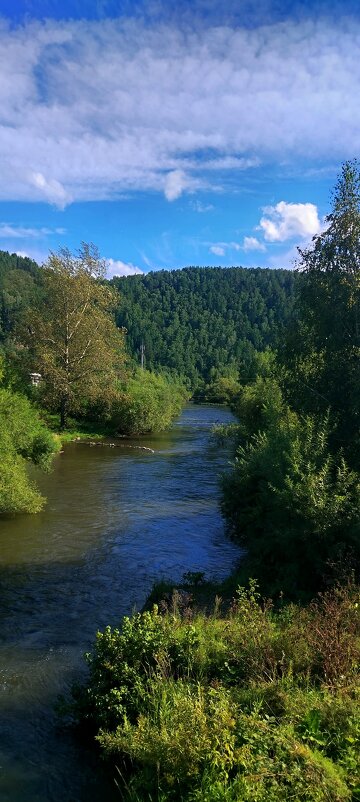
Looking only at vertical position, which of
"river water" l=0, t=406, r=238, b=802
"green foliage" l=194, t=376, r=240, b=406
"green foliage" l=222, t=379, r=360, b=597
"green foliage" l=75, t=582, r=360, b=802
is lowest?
"river water" l=0, t=406, r=238, b=802

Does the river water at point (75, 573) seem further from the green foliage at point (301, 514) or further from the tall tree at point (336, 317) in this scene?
the tall tree at point (336, 317)

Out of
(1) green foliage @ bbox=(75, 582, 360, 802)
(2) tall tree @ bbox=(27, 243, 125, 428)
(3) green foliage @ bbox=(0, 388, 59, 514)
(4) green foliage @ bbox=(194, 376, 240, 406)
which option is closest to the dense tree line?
(1) green foliage @ bbox=(75, 582, 360, 802)

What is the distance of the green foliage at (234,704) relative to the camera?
5977 millimetres

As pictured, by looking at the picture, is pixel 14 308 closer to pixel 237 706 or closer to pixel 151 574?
pixel 151 574

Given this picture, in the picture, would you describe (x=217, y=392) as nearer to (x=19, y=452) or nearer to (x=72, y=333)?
(x=72, y=333)

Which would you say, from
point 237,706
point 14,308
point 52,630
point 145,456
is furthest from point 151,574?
point 14,308

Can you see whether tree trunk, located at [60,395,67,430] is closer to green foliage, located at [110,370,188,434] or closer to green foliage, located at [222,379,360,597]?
green foliage, located at [110,370,188,434]

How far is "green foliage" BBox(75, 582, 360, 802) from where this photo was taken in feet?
19.6

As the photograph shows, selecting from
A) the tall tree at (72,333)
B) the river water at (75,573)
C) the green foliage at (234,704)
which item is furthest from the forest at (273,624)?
the tall tree at (72,333)

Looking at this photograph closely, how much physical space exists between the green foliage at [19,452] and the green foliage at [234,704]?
40.2ft

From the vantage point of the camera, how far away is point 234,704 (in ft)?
24.0

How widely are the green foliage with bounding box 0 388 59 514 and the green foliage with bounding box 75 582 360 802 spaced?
1226 cm

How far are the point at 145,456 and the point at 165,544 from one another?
67.5ft

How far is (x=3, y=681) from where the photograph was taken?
10.5 meters
